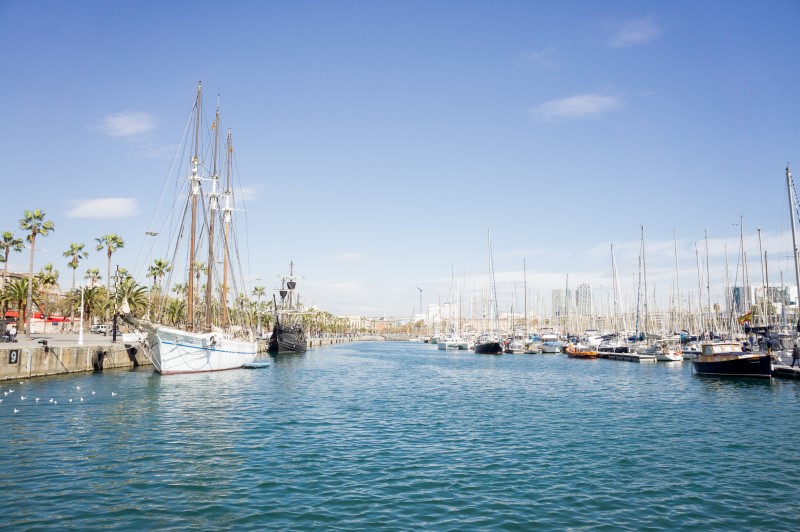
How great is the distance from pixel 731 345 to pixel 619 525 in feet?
157

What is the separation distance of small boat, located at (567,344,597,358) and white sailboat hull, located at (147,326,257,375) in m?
59.4

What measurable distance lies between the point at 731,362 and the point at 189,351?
4996 cm

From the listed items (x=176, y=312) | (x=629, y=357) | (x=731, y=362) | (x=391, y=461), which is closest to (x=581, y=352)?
(x=629, y=357)

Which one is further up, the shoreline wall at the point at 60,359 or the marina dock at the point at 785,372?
the shoreline wall at the point at 60,359

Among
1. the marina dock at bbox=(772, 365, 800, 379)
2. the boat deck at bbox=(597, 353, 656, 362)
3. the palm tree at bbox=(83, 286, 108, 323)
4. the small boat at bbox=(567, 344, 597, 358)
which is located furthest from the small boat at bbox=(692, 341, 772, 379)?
the palm tree at bbox=(83, 286, 108, 323)

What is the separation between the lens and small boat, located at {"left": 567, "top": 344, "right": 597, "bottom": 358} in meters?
91.1

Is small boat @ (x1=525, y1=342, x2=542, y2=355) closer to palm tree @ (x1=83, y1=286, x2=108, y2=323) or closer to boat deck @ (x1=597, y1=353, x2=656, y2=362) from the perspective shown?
boat deck @ (x1=597, y1=353, x2=656, y2=362)

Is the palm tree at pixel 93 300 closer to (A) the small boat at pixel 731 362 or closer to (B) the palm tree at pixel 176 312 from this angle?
(B) the palm tree at pixel 176 312

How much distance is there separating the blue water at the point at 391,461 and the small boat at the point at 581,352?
54.0 m

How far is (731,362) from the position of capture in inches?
1962

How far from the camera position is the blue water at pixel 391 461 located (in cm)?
1381

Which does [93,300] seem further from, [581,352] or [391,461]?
[391,461]

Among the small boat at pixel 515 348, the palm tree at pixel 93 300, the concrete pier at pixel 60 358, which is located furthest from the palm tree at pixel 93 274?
the small boat at pixel 515 348

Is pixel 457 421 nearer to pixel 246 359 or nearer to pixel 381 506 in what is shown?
pixel 381 506
